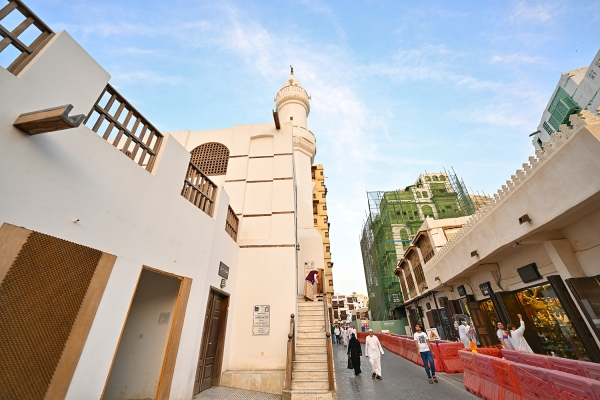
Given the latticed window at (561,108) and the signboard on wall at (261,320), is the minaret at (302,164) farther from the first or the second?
the latticed window at (561,108)

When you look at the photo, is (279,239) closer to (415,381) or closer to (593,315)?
(415,381)

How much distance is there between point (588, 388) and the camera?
8.75 feet

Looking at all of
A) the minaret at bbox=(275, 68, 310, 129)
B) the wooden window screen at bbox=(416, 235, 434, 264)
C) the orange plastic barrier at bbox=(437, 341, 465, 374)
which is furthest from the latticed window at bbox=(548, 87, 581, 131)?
the minaret at bbox=(275, 68, 310, 129)

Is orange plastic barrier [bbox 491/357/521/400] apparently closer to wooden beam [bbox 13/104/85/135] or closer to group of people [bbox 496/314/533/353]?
A: group of people [bbox 496/314/533/353]

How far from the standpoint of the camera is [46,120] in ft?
7.95

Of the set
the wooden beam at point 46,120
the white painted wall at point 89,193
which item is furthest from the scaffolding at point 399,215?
the wooden beam at point 46,120

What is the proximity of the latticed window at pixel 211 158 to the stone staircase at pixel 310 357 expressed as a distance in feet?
22.1

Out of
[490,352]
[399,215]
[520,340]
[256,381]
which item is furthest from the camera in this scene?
[399,215]

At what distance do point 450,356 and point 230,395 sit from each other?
7.32 m

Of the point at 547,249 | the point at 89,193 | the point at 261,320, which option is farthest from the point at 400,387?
the point at 89,193

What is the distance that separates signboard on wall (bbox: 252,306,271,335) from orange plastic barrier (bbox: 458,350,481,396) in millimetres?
5207

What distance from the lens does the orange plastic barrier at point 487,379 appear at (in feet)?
15.3

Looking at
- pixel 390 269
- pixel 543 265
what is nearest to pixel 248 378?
pixel 543 265

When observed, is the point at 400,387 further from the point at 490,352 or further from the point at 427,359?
the point at 490,352
